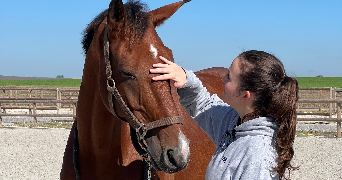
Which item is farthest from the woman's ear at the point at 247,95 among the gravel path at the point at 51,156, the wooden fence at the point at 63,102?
the wooden fence at the point at 63,102

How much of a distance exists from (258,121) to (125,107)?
0.76m

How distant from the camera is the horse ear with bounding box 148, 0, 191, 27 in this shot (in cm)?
227

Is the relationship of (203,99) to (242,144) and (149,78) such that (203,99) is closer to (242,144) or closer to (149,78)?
(149,78)

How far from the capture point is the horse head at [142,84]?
1.86 m

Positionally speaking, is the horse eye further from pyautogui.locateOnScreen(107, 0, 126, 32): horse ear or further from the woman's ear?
the woman's ear

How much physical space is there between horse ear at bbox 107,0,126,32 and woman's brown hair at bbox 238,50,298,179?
2.50 feet

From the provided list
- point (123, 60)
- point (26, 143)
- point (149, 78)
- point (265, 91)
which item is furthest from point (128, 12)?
point (26, 143)

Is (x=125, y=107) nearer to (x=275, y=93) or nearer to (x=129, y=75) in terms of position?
(x=129, y=75)

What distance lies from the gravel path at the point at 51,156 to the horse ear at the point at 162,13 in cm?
339

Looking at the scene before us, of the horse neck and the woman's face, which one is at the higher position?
the woman's face

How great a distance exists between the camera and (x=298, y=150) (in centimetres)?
823

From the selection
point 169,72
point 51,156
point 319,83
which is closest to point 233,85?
point 169,72

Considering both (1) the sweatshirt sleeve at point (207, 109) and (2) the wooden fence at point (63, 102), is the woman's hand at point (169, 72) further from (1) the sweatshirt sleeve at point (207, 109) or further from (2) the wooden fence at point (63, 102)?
(2) the wooden fence at point (63, 102)

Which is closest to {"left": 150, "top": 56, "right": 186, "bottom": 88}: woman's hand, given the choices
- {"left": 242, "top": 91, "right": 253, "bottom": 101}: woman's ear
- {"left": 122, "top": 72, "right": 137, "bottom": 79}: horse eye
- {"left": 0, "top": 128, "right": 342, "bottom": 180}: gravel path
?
{"left": 122, "top": 72, "right": 137, "bottom": 79}: horse eye
